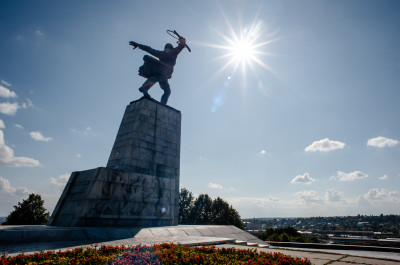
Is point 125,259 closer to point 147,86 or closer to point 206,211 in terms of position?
point 147,86

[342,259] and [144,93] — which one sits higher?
[144,93]

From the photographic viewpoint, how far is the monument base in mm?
8648

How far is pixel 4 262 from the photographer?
3.53 m

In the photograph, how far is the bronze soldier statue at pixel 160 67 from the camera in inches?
560

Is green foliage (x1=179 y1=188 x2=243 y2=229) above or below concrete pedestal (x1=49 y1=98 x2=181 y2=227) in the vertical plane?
below

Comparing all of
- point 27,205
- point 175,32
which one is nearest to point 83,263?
point 175,32

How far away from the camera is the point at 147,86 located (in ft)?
46.3

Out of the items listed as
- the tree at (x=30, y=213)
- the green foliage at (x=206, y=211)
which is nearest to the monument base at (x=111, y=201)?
the tree at (x=30, y=213)

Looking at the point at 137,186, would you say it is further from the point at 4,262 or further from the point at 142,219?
the point at 4,262

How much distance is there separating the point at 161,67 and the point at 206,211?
37147 millimetres

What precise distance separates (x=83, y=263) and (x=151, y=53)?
13.2 meters

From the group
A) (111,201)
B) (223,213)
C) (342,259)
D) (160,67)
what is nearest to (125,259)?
(342,259)

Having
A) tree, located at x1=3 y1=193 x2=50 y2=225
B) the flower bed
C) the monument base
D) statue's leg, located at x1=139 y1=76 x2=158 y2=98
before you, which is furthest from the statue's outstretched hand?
tree, located at x1=3 y1=193 x2=50 y2=225

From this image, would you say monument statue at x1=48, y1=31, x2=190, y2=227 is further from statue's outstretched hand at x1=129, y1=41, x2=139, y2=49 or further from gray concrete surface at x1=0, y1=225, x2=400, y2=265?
gray concrete surface at x1=0, y1=225, x2=400, y2=265
